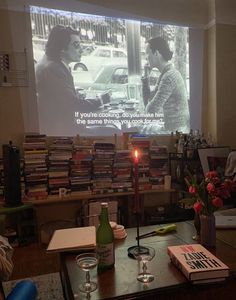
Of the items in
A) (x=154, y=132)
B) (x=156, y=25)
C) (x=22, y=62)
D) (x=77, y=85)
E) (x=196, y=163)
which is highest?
(x=156, y=25)

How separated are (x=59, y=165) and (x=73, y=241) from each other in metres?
1.67

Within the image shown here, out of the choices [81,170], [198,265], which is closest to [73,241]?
[198,265]

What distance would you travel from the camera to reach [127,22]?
3361 mm

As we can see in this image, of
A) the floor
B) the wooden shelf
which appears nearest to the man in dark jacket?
the wooden shelf

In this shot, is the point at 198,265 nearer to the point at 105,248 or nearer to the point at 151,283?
the point at 151,283

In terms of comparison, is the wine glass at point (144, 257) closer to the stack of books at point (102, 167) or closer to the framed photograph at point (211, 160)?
the stack of books at point (102, 167)

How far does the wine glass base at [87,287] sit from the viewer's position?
3.39 feet

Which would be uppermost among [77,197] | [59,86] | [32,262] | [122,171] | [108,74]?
[108,74]

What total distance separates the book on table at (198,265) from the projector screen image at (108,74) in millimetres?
2219

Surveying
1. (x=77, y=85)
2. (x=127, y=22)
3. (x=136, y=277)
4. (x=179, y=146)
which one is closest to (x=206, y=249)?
(x=136, y=277)

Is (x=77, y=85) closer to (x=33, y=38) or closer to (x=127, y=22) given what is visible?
(x=33, y=38)

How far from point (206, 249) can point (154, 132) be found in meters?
2.32

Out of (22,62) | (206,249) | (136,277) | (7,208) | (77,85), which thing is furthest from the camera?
(77,85)

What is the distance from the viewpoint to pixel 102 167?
3.07 metres
